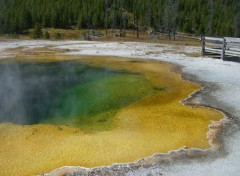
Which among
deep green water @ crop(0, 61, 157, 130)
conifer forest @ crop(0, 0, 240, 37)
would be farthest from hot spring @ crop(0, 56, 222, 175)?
conifer forest @ crop(0, 0, 240, 37)

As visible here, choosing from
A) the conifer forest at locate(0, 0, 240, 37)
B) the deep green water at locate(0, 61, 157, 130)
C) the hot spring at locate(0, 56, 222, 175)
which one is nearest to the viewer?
the hot spring at locate(0, 56, 222, 175)

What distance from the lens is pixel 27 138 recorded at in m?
11.4

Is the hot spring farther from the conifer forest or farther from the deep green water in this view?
the conifer forest

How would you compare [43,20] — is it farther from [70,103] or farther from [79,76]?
[70,103]

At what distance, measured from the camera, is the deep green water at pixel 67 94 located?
48.2 feet

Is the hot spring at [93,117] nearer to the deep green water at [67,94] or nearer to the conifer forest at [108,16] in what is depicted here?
the deep green water at [67,94]

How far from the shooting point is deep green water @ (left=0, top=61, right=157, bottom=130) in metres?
14.7

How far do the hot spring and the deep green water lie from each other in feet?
0.13

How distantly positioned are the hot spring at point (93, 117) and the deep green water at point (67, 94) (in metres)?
0.04

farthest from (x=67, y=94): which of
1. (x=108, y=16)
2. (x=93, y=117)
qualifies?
(x=108, y=16)

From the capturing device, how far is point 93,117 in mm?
14469

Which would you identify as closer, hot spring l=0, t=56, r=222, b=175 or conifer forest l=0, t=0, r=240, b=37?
hot spring l=0, t=56, r=222, b=175

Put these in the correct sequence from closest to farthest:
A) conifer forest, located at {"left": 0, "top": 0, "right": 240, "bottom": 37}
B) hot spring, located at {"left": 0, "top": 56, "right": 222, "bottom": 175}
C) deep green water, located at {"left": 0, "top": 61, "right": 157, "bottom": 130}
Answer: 1. hot spring, located at {"left": 0, "top": 56, "right": 222, "bottom": 175}
2. deep green water, located at {"left": 0, "top": 61, "right": 157, "bottom": 130}
3. conifer forest, located at {"left": 0, "top": 0, "right": 240, "bottom": 37}

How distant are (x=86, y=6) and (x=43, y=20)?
52.0ft
